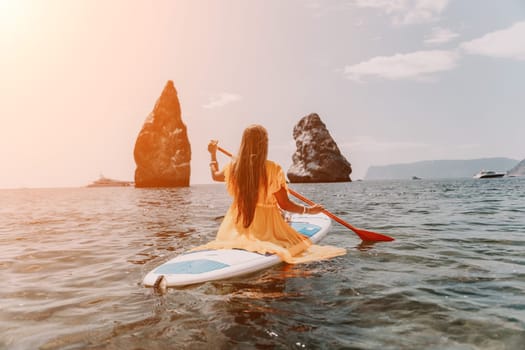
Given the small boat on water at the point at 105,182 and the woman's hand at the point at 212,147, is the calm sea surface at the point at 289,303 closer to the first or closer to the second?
the woman's hand at the point at 212,147

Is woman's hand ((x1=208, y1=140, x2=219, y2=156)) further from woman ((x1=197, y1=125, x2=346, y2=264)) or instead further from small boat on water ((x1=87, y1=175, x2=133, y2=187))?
small boat on water ((x1=87, y1=175, x2=133, y2=187))

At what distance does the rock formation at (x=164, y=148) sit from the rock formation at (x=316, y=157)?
30.7 metres

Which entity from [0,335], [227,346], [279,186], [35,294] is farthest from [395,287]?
[35,294]

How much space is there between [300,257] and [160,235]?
17.7 feet

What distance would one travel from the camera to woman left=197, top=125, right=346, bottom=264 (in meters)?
5.31

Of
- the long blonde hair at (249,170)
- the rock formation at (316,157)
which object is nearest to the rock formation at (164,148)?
the rock formation at (316,157)

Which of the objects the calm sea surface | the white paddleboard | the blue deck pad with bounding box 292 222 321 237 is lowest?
the calm sea surface

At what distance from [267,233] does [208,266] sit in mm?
1266

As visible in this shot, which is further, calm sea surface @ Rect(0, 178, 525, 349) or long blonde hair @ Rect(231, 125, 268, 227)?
long blonde hair @ Rect(231, 125, 268, 227)

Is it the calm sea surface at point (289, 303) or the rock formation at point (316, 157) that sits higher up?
the rock formation at point (316, 157)

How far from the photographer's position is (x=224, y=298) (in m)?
4.23

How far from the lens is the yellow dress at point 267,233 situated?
5516 mm

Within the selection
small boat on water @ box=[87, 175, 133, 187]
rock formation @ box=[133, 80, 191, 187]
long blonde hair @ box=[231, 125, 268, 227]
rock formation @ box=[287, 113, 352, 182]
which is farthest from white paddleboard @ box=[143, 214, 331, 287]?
small boat on water @ box=[87, 175, 133, 187]

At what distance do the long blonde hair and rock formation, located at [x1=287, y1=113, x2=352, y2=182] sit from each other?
301 feet
